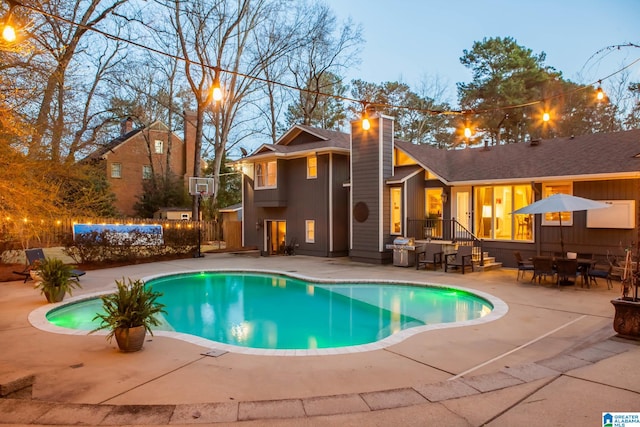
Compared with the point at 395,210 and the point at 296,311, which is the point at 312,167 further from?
the point at 296,311


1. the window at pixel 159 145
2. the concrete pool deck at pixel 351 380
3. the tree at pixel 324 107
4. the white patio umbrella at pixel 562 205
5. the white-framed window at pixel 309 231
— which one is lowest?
the concrete pool deck at pixel 351 380

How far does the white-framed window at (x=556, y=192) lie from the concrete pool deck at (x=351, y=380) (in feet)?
20.3

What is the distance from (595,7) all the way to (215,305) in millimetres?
10695

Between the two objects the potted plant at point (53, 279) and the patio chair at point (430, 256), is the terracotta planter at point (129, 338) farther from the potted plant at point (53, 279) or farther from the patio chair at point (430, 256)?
the patio chair at point (430, 256)

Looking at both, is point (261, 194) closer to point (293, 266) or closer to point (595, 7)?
point (293, 266)

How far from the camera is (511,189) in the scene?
14.2 meters

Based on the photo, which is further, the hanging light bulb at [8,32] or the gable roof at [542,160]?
the gable roof at [542,160]

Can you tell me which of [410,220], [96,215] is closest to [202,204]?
[96,215]

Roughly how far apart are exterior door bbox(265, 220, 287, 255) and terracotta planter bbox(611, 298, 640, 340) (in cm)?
1546

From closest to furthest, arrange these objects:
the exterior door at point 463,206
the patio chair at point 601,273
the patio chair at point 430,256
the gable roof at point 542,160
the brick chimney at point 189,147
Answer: the patio chair at point 601,273
the gable roof at point 542,160
the patio chair at point 430,256
the exterior door at point 463,206
the brick chimney at point 189,147

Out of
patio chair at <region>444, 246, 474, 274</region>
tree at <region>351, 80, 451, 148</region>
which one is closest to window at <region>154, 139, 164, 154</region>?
tree at <region>351, 80, 451, 148</region>

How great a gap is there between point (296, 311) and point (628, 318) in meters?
6.17

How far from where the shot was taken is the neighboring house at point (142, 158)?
1192 inches

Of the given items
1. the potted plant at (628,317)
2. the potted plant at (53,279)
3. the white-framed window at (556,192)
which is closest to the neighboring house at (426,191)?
the white-framed window at (556,192)
